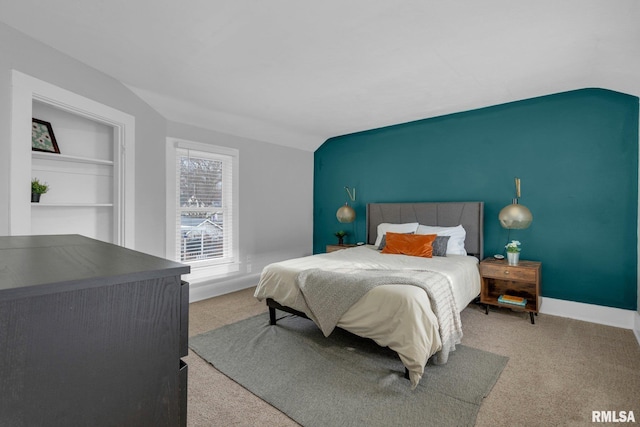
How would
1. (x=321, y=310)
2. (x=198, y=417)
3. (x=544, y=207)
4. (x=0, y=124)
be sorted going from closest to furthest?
1. (x=198, y=417)
2. (x=0, y=124)
3. (x=321, y=310)
4. (x=544, y=207)

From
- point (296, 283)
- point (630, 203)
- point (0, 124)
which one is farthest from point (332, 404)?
point (630, 203)

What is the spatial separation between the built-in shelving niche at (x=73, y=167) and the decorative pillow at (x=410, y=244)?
2.83 m

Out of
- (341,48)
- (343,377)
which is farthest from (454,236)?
(341,48)

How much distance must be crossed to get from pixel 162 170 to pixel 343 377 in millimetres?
2847

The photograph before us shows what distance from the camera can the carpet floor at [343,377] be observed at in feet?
5.96

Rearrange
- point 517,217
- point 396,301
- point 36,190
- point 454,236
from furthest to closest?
point 454,236 → point 517,217 → point 36,190 → point 396,301

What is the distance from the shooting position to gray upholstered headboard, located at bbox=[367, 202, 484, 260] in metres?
3.85

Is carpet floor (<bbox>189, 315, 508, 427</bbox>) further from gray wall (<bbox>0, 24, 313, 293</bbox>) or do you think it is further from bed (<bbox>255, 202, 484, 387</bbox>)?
gray wall (<bbox>0, 24, 313, 293</bbox>)

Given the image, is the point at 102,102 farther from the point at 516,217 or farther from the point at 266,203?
the point at 516,217

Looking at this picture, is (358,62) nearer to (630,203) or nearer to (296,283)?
(296,283)

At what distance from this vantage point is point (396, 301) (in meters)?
2.16

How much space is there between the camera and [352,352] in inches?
101

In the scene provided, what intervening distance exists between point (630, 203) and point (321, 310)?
3216mm

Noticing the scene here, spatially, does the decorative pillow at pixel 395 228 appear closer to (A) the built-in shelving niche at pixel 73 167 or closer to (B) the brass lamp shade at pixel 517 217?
(B) the brass lamp shade at pixel 517 217
